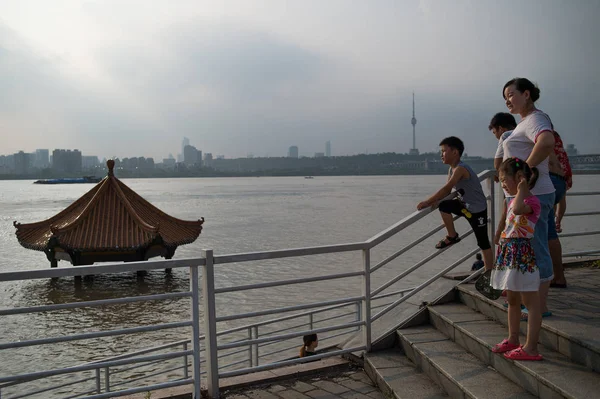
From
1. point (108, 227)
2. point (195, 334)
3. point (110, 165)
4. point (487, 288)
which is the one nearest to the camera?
point (195, 334)

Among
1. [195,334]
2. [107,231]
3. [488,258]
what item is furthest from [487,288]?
[107,231]

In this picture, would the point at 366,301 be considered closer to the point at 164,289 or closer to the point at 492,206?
the point at 492,206

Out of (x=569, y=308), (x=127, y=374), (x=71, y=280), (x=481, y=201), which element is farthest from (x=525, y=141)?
(x=71, y=280)

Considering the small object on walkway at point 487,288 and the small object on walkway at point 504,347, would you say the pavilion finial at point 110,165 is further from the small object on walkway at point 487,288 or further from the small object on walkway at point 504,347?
the small object on walkway at point 504,347

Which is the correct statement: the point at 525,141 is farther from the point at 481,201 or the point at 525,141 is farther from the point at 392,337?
the point at 392,337

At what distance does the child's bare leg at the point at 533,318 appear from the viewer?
12.2 feet

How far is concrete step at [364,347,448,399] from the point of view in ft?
13.3

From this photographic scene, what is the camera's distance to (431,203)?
5121 millimetres

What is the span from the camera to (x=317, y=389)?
14.2ft

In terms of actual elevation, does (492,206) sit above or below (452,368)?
above

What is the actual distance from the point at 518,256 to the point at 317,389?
1937mm

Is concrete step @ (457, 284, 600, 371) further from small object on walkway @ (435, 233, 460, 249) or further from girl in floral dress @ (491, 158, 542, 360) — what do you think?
small object on walkway @ (435, 233, 460, 249)

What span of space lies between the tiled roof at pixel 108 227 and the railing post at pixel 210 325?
1834cm

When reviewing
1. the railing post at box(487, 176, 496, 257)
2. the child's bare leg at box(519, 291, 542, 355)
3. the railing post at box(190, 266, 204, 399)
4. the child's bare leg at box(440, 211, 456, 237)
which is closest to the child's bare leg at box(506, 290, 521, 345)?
the child's bare leg at box(519, 291, 542, 355)
